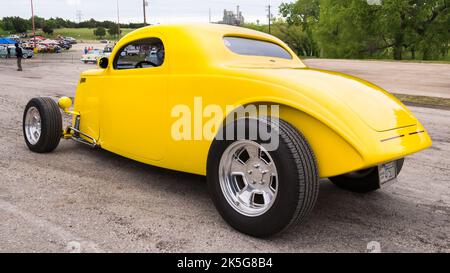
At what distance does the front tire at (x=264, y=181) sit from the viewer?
8.88 feet

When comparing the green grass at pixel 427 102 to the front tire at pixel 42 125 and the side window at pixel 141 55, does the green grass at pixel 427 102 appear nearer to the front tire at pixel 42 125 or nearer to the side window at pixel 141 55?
the side window at pixel 141 55

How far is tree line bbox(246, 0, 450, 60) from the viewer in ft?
143

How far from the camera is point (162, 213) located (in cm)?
342

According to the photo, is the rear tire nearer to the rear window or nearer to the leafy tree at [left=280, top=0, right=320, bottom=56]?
the rear window

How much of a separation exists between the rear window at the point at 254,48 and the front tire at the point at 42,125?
8.59ft

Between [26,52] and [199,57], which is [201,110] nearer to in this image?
[199,57]

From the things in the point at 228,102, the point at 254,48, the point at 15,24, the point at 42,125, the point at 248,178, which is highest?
the point at 15,24

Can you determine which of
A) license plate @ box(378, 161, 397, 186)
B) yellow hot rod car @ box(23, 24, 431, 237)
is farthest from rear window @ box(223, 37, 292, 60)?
license plate @ box(378, 161, 397, 186)

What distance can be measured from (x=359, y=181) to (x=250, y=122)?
1.64 meters

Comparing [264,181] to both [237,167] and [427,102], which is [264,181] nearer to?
[237,167]

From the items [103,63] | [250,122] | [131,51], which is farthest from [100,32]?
[250,122]

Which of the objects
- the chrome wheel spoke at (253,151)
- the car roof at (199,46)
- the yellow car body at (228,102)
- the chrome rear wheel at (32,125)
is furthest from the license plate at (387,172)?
the chrome rear wheel at (32,125)

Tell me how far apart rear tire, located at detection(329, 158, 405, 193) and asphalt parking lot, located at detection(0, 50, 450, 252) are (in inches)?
3.8
